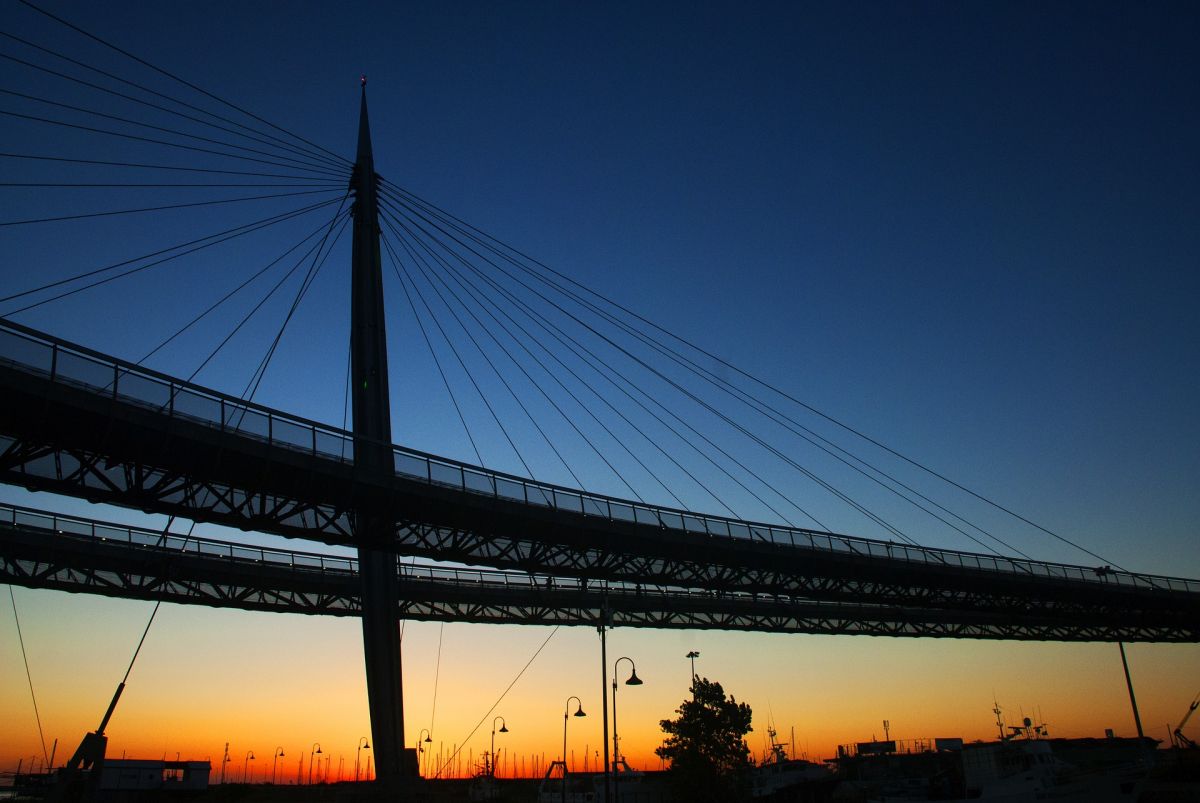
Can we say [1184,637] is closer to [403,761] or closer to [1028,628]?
[1028,628]

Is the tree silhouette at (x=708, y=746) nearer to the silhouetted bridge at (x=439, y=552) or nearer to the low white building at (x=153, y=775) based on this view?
the silhouetted bridge at (x=439, y=552)

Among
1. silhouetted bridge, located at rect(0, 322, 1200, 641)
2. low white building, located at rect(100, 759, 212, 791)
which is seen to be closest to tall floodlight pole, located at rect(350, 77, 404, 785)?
silhouetted bridge, located at rect(0, 322, 1200, 641)

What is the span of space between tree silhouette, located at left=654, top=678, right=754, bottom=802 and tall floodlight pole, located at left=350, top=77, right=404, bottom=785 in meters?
20.5

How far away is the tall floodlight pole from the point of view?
3408 centimetres

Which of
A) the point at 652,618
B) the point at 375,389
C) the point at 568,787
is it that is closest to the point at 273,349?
the point at 375,389

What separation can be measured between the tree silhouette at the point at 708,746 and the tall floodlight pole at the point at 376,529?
20488 mm

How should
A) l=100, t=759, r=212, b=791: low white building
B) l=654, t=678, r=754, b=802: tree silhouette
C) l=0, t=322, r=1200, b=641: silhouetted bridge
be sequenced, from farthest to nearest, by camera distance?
l=100, t=759, r=212, b=791: low white building → l=654, t=678, r=754, b=802: tree silhouette → l=0, t=322, r=1200, b=641: silhouetted bridge

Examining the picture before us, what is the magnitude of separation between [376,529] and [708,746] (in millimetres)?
26340

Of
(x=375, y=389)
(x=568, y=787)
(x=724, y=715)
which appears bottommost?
(x=568, y=787)

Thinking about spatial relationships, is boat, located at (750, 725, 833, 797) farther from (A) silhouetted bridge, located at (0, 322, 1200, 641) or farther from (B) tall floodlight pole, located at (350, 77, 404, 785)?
(B) tall floodlight pole, located at (350, 77, 404, 785)

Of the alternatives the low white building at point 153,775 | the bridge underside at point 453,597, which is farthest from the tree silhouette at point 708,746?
the low white building at point 153,775

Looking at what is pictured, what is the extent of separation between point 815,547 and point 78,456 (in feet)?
120

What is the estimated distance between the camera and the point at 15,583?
40469 mm

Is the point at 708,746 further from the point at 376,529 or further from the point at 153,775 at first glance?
the point at 153,775
